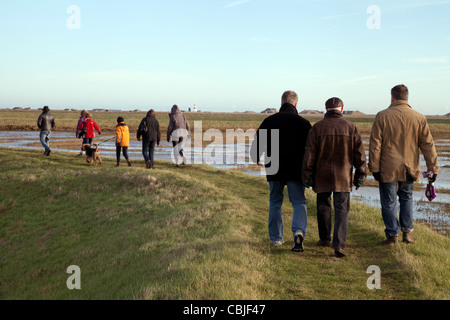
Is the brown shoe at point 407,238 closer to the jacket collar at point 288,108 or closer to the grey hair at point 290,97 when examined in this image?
the jacket collar at point 288,108

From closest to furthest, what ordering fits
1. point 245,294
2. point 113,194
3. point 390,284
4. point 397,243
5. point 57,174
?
point 245,294
point 390,284
point 397,243
point 113,194
point 57,174

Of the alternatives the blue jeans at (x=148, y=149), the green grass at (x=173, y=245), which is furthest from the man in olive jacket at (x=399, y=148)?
the blue jeans at (x=148, y=149)

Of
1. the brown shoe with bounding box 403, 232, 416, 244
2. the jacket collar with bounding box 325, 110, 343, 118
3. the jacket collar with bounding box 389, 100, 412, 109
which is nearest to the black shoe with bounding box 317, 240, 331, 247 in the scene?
the brown shoe with bounding box 403, 232, 416, 244

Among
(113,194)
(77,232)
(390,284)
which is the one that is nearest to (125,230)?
(77,232)

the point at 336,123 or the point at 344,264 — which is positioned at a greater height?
the point at 336,123

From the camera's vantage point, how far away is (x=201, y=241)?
773 centimetres

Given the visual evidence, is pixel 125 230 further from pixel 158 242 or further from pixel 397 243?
pixel 397 243

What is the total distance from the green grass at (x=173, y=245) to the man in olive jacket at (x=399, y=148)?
1017 millimetres

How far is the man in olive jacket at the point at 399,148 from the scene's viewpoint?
7.25 meters

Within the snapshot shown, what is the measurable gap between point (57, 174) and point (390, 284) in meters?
13.5

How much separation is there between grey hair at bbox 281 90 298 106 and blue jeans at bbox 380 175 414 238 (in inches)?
81.9

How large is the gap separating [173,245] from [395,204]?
4.02 meters

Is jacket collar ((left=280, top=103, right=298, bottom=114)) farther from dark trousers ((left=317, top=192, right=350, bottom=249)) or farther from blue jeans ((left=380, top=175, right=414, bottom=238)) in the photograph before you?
blue jeans ((left=380, top=175, right=414, bottom=238))
